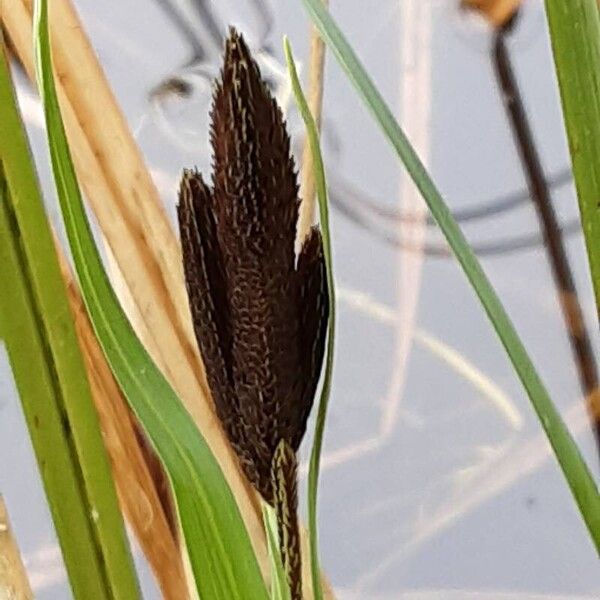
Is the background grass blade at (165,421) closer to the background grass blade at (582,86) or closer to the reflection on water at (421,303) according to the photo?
the background grass blade at (582,86)

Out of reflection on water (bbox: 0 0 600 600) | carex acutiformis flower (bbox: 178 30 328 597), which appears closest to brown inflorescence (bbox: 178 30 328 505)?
carex acutiformis flower (bbox: 178 30 328 597)

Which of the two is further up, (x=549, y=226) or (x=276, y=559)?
(x=549, y=226)

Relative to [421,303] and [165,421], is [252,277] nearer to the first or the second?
[165,421]

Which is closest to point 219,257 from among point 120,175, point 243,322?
point 243,322

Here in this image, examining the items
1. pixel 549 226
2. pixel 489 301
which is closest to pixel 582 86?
pixel 489 301

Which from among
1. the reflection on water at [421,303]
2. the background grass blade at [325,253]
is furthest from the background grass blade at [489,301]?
the reflection on water at [421,303]

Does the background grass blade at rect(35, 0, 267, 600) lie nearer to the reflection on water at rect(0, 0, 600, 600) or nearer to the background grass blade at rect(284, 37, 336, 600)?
the background grass blade at rect(284, 37, 336, 600)
